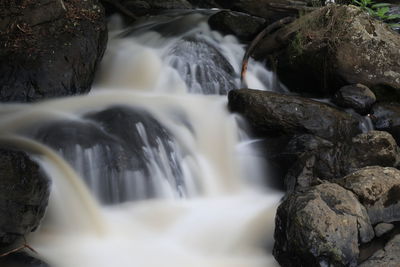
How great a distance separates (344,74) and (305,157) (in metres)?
2.11

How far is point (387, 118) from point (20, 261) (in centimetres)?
515

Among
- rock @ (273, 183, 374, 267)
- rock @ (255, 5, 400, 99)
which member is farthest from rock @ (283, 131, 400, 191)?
rock @ (255, 5, 400, 99)

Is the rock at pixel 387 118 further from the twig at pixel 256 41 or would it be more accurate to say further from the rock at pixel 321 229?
the rock at pixel 321 229

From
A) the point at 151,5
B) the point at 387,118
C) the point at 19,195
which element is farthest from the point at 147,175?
the point at 151,5

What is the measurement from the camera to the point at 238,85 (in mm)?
7434

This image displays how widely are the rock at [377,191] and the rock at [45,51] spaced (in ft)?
12.5

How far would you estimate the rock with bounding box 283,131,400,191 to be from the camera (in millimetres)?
5426

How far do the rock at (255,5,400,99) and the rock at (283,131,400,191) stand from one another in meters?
1.44

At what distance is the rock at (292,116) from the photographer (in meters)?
5.96

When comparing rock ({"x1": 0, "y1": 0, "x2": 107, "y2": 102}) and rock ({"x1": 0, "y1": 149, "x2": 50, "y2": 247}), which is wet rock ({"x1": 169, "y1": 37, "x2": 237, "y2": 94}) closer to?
rock ({"x1": 0, "y1": 0, "x2": 107, "y2": 102})

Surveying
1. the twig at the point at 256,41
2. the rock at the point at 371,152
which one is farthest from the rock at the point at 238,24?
the rock at the point at 371,152

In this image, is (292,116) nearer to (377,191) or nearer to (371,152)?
(371,152)

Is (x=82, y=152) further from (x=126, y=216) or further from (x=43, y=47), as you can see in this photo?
(x=43, y=47)

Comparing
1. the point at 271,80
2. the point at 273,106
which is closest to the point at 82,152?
the point at 273,106
